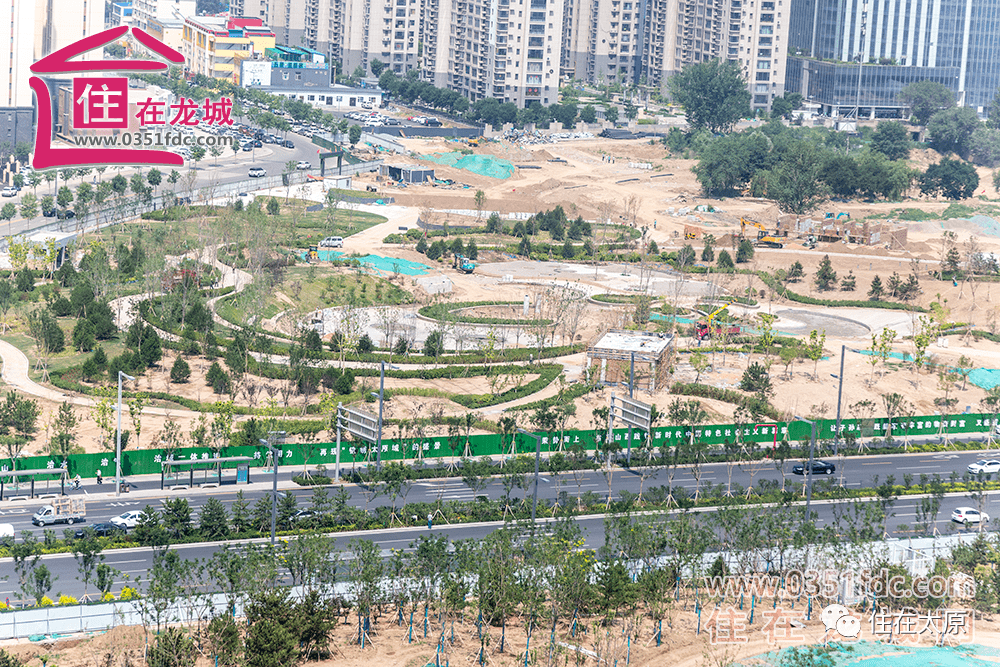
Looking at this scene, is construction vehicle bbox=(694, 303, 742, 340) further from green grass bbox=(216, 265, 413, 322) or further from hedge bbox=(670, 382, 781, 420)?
green grass bbox=(216, 265, 413, 322)

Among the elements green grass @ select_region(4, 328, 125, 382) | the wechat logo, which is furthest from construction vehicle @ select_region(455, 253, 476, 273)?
the wechat logo

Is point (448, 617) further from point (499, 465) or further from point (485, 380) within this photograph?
point (485, 380)

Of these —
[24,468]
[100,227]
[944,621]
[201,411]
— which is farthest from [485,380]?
[100,227]

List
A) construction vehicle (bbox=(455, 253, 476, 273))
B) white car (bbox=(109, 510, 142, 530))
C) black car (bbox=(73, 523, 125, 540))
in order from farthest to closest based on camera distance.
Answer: construction vehicle (bbox=(455, 253, 476, 273)) < white car (bbox=(109, 510, 142, 530)) < black car (bbox=(73, 523, 125, 540))

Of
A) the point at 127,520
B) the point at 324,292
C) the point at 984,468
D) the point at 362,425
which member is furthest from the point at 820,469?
the point at 324,292

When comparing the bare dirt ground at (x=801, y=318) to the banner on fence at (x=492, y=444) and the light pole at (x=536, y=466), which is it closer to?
the banner on fence at (x=492, y=444)

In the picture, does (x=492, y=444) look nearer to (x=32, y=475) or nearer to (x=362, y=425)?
(x=362, y=425)
